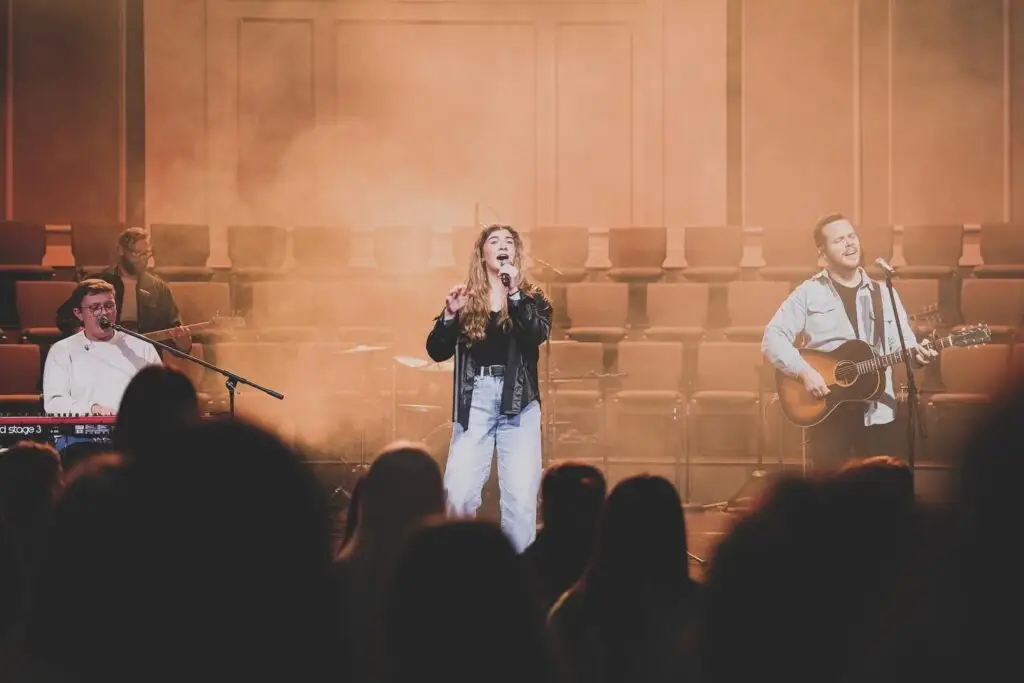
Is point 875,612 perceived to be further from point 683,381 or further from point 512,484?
point 683,381

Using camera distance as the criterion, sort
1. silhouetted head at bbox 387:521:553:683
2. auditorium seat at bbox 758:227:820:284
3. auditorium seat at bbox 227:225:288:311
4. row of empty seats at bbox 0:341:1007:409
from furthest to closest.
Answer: auditorium seat at bbox 227:225:288:311, auditorium seat at bbox 758:227:820:284, row of empty seats at bbox 0:341:1007:409, silhouetted head at bbox 387:521:553:683

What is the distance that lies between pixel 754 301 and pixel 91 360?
17.9 feet

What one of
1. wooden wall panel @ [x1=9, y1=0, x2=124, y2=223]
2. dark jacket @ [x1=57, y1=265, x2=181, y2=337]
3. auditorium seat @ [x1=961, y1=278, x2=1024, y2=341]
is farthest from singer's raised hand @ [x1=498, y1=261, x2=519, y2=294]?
wooden wall panel @ [x1=9, y1=0, x2=124, y2=223]

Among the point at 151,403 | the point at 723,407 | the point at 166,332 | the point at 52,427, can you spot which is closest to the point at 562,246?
the point at 723,407

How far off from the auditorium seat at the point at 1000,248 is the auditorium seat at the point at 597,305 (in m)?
2.99

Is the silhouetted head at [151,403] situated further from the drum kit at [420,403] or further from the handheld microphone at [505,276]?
the drum kit at [420,403]

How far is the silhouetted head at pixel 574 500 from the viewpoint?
9.85 feet

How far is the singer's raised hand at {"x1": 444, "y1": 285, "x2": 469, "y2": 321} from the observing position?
5105 mm

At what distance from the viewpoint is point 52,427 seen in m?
5.35

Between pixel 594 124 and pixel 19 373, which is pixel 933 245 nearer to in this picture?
pixel 594 124

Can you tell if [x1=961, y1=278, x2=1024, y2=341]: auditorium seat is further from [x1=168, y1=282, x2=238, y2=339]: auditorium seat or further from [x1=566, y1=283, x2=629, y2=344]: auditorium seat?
[x1=168, y1=282, x2=238, y2=339]: auditorium seat

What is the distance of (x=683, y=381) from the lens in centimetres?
922

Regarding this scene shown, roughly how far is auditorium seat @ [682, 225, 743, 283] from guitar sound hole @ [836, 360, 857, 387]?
3903 millimetres

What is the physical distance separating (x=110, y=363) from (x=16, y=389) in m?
2.78
